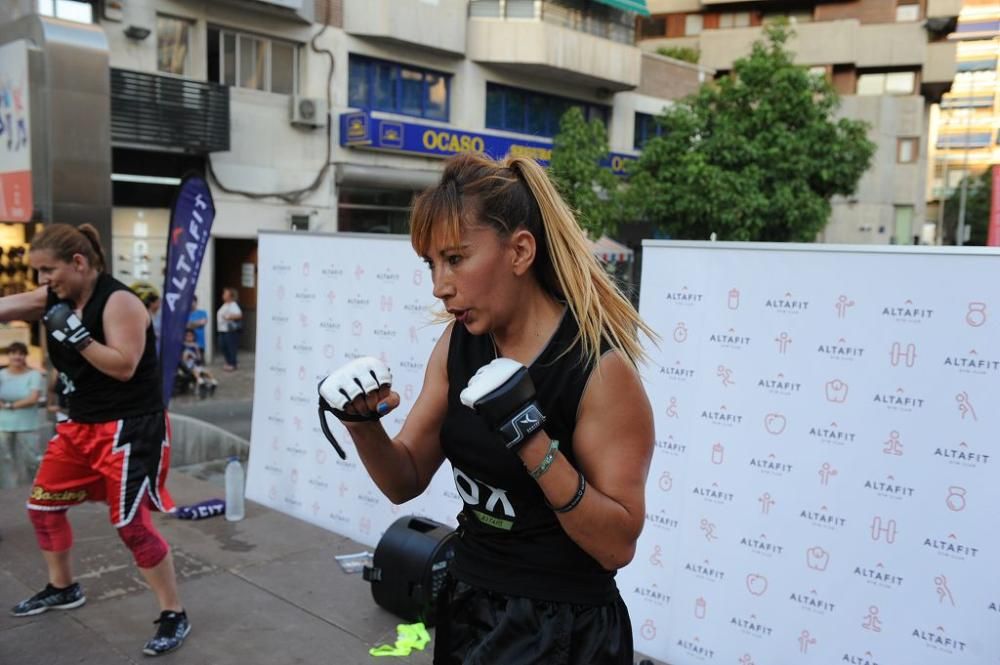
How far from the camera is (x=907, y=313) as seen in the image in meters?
3.25

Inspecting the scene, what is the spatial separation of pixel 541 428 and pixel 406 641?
280 centimetres

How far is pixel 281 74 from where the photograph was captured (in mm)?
18062

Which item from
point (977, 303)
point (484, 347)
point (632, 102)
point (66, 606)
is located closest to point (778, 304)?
point (977, 303)

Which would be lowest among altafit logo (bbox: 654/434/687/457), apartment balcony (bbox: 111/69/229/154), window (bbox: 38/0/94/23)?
altafit logo (bbox: 654/434/687/457)

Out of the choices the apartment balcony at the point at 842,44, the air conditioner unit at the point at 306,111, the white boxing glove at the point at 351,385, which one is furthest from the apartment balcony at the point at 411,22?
the white boxing glove at the point at 351,385

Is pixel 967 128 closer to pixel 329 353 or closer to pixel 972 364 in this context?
pixel 329 353

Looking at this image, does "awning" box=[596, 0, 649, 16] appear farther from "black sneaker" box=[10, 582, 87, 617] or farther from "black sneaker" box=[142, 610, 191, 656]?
"black sneaker" box=[142, 610, 191, 656]

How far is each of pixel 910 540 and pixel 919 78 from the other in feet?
128

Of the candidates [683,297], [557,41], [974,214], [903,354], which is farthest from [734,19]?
[903,354]

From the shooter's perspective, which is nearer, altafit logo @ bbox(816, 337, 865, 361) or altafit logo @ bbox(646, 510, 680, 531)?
altafit logo @ bbox(816, 337, 865, 361)

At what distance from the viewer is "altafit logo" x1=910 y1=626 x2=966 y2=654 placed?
123 inches

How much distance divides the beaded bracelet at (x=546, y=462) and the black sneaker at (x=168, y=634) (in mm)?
2924

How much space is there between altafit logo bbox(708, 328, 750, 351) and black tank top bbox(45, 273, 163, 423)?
8.85 ft

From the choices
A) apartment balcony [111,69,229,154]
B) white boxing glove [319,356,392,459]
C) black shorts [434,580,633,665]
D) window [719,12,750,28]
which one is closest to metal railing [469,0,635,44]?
apartment balcony [111,69,229,154]
